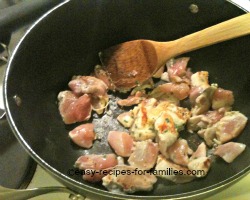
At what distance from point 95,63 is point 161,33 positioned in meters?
0.24

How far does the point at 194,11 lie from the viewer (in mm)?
1177

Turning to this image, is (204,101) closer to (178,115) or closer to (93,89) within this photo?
(178,115)

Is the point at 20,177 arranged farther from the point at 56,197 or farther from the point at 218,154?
the point at 218,154

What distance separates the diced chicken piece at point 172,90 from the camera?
1.18 metres

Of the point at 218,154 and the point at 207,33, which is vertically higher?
the point at 207,33

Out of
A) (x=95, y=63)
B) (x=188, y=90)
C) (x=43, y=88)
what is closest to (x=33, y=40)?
(x=43, y=88)

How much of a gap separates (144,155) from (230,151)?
0.74 ft

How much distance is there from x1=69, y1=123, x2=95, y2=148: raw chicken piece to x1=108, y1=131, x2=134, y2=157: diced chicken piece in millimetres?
55

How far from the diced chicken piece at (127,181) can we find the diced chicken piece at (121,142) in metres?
0.09

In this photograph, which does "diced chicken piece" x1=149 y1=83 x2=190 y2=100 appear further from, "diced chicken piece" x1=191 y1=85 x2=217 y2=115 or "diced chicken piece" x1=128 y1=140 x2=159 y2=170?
"diced chicken piece" x1=128 y1=140 x2=159 y2=170

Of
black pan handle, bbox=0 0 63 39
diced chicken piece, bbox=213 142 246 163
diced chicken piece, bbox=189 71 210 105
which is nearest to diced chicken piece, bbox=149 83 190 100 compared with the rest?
diced chicken piece, bbox=189 71 210 105

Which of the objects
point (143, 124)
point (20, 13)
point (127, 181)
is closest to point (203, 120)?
point (143, 124)

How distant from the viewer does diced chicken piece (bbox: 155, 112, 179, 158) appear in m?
1.01

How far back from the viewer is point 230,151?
979 millimetres
